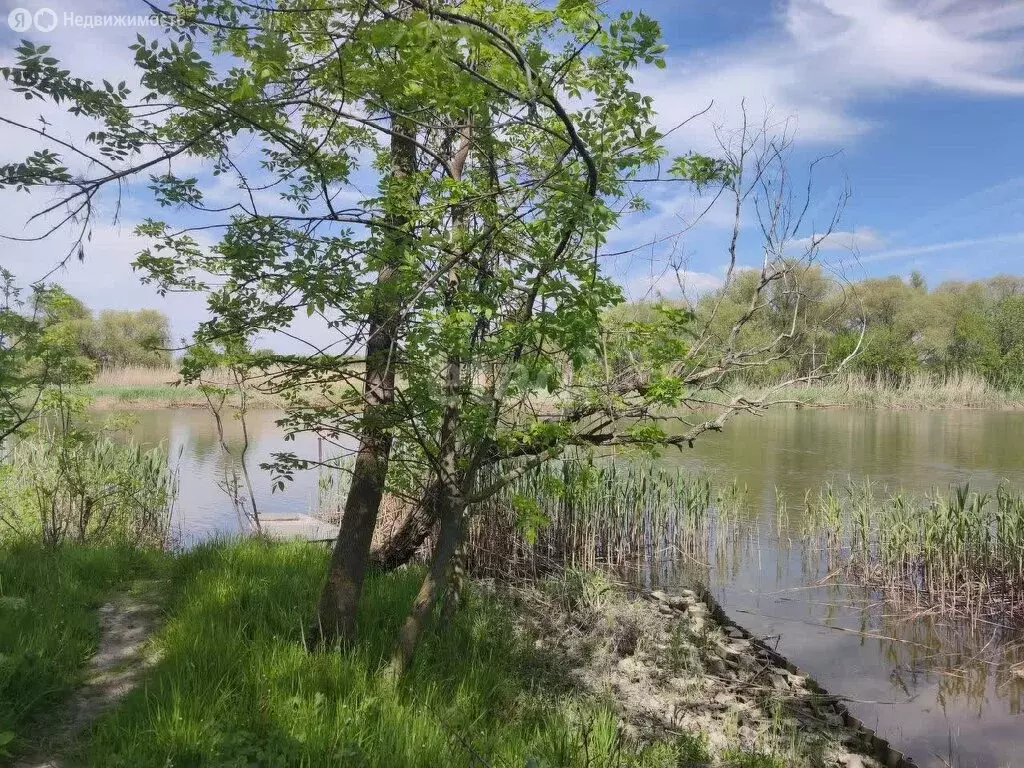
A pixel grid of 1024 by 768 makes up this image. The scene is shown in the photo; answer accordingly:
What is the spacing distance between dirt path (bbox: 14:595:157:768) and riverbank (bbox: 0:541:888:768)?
0.20 ft

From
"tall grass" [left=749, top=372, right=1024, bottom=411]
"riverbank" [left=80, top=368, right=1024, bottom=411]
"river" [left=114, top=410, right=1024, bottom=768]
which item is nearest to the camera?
"river" [left=114, top=410, right=1024, bottom=768]

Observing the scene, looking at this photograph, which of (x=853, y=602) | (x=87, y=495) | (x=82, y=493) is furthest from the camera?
(x=87, y=495)

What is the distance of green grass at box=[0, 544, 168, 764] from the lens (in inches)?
126

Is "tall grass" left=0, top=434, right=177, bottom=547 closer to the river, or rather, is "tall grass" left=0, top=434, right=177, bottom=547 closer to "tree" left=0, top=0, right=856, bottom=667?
the river

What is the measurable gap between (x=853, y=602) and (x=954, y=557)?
1039 millimetres

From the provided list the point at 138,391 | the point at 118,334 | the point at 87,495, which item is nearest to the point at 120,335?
the point at 118,334

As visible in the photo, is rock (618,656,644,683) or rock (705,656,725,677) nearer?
rock (618,656,644,683)

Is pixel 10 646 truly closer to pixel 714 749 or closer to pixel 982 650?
pixel 714 749

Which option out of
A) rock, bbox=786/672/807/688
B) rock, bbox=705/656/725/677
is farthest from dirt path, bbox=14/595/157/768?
rock, bbox=786/672/807/688

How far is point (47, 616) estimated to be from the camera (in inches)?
160

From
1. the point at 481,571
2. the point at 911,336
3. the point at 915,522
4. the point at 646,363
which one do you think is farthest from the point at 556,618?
the point at 911,336

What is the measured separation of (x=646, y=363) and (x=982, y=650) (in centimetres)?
441

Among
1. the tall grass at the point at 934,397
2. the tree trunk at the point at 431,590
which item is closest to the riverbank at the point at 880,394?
the tall grass at the point at 934,397

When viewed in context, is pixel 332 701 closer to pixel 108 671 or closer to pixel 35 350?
pixel 108 671
